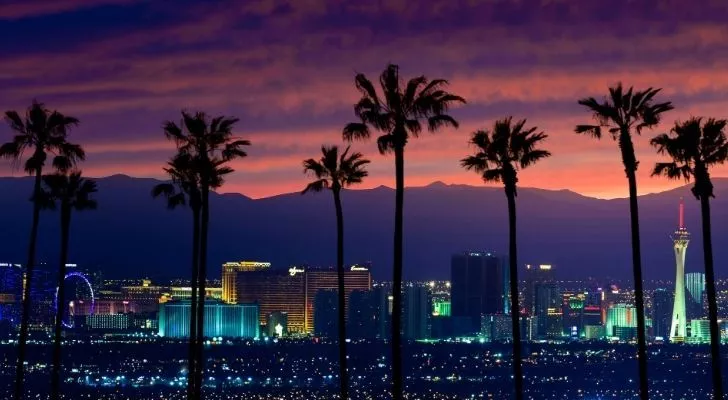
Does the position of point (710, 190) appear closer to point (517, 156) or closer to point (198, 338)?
point (517, 156)

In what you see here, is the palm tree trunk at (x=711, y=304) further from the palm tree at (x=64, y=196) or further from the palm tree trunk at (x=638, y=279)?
the palm tree at (x=64, y=196)

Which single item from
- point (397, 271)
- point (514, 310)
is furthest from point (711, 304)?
point (397, 271)

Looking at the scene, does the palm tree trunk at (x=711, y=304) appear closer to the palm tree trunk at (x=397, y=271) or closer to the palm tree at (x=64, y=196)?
the palm tree trunk at (x=397, y=271)

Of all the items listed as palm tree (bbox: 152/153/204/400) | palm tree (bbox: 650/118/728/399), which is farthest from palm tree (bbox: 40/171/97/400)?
palm tree (bbox: 650/118/728/399)

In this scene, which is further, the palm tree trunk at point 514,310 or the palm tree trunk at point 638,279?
the palm tree trunk at point 514,310

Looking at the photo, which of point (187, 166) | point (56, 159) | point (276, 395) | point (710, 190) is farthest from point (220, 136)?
point (276, 395)

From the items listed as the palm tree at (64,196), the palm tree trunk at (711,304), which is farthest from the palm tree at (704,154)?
the palm tree at (64,196)

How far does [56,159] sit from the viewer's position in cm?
5131

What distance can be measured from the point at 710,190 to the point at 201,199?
1562 centimetres

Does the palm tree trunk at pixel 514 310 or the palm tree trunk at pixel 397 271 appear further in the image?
the palm tree trunk at pixel 514 310

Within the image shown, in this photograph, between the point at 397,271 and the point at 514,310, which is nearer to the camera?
the point at 397,271

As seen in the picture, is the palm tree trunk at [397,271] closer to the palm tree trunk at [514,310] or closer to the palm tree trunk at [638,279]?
the palm tree trunk at [514,310]

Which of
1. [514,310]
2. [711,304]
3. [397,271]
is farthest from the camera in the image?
[514,310]

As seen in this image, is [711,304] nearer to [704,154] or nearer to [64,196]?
[704,154]
